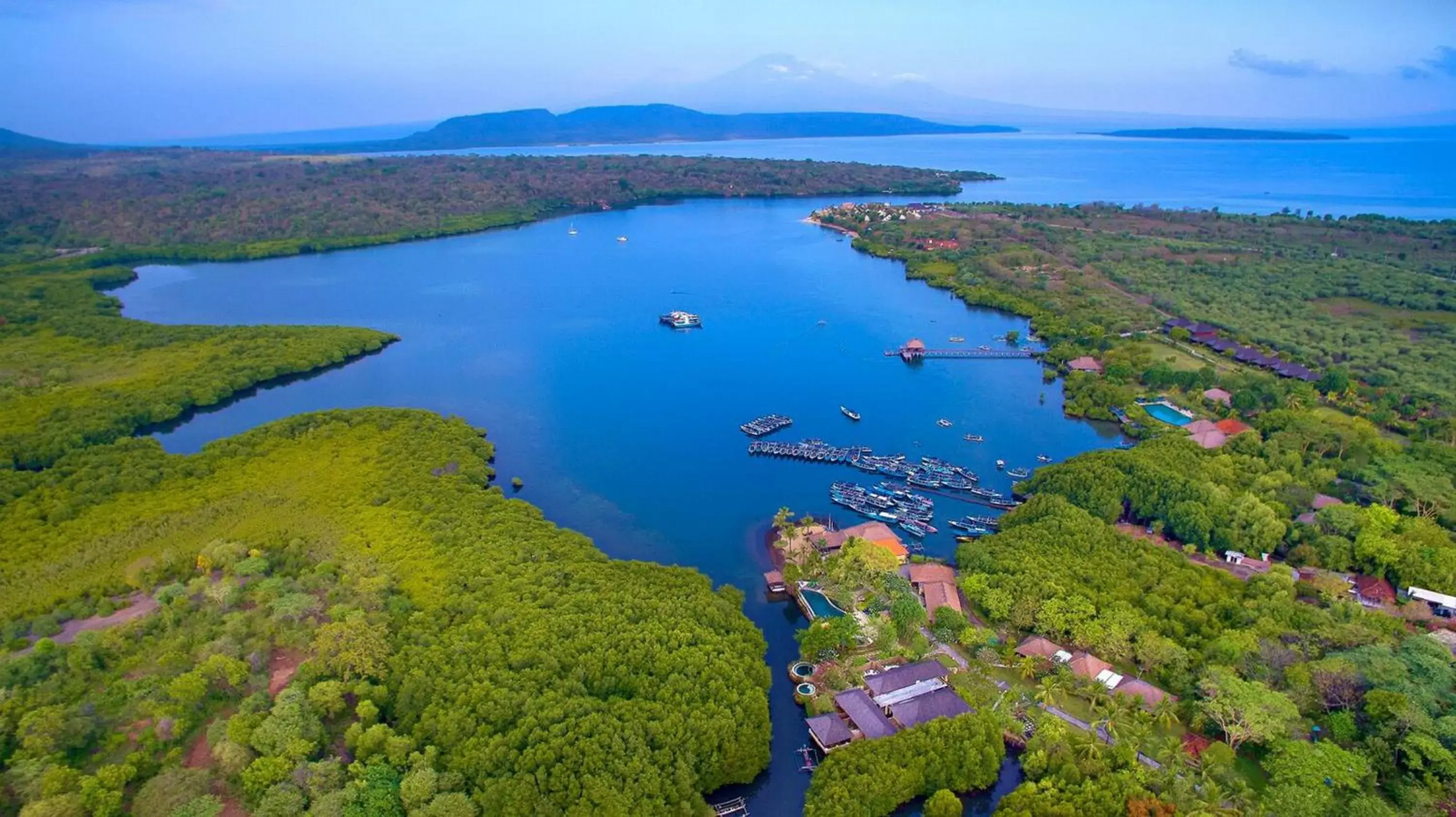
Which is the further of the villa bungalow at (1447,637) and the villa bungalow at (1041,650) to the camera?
the villa bungalow at (1041,650)

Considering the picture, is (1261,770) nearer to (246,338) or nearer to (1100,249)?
(246,338)

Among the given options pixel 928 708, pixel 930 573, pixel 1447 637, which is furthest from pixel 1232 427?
pixel 928 708

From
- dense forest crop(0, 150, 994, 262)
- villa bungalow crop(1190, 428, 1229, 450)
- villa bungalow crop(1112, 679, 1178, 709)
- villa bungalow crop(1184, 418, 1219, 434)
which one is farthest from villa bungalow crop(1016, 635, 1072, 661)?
dense forest crop(0, 150, 994, 262)

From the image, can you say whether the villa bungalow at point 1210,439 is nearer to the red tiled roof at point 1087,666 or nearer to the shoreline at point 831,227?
the red tiled roof at point 1087,666

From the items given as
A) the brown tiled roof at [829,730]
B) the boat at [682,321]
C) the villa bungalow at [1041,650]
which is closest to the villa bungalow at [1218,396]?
the villa bungalow at [1041,650]

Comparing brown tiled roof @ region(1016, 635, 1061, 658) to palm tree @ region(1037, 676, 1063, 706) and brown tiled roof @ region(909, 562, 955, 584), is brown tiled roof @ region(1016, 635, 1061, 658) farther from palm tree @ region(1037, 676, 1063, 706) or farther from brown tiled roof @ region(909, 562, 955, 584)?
brown tiled roof @ region(909, 562, 955, 584)
